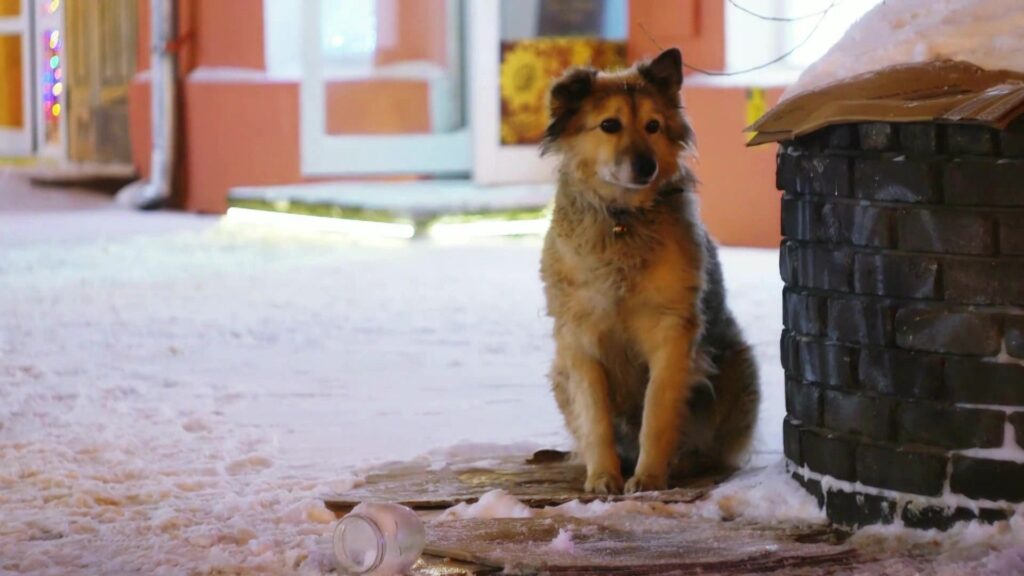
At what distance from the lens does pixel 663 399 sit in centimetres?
370

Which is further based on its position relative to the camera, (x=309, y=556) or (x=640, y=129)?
Answer: (x=640, y=129)

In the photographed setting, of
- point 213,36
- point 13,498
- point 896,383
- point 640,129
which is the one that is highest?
point 213,36

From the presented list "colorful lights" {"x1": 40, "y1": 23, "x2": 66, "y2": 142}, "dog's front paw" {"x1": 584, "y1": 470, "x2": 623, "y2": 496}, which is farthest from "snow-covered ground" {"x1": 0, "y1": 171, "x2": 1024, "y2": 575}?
"colorful lights" {"x1": 40, "y1": 23, "x2": 66, "y2": 142}

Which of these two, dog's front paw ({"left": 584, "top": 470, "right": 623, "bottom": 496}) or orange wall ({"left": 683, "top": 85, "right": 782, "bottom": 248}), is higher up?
orange wall ({"left": 683, "top": 85, "right": 782, "bottom": 248})

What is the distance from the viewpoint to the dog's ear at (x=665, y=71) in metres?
3.79

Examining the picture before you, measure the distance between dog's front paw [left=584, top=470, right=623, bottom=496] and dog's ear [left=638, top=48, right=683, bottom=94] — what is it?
1011mm

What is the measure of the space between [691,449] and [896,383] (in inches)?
39.3

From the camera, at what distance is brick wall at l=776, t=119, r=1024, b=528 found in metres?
2.86

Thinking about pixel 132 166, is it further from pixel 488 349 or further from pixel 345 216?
pixel 488 349

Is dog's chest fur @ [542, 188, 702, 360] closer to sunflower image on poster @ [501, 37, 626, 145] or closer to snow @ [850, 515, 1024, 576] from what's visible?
snow @ [850, 515, 1024, 576]

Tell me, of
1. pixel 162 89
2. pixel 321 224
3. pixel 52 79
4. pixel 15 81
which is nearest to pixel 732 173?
pixel 321 224

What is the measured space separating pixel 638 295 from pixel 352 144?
7.80 metres

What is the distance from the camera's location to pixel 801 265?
10.7ft

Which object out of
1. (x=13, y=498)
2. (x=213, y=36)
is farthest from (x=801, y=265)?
(x=213, y=36)
